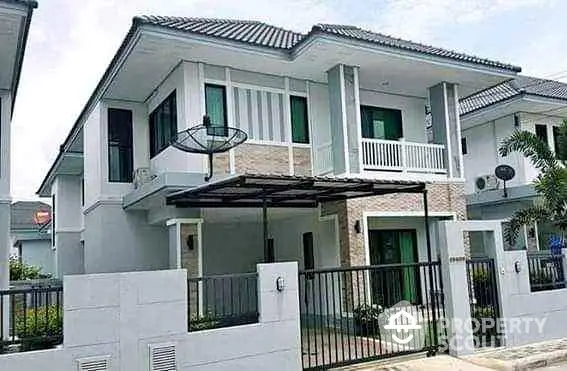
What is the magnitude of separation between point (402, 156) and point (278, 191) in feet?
17.2

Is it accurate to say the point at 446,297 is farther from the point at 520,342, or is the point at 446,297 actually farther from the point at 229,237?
the point at 229,237

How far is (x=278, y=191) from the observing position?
947 cm

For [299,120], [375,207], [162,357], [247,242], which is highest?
[299,120]

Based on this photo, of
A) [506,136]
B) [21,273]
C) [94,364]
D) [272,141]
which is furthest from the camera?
[21,273]

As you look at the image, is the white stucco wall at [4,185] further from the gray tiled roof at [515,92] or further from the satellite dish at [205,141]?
the gray tiled roof at [515,92]

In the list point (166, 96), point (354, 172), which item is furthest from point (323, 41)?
point (166, 96)

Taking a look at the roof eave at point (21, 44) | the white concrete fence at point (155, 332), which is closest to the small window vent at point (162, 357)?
the white concrete fence at point (155, 332)

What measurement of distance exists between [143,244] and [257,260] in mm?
3212

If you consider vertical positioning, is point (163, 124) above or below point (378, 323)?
above

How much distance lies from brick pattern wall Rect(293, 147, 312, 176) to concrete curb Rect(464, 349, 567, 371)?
6041 millimetres

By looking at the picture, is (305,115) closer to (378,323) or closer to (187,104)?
(187,104)

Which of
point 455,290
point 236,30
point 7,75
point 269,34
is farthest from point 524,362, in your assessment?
point 7,75

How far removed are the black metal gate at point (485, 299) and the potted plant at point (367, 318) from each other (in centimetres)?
185

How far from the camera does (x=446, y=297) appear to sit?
918 cm
